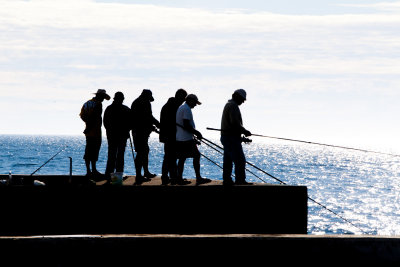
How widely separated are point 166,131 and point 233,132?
1449mm

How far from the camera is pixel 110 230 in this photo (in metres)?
11.2

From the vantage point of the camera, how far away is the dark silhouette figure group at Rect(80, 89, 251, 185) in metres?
11.9

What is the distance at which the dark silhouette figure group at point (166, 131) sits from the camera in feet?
39.2

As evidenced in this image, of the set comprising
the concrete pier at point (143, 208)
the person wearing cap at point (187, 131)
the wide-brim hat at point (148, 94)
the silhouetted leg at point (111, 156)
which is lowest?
the concrete pier at point (143, 208)

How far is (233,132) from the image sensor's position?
11.9m

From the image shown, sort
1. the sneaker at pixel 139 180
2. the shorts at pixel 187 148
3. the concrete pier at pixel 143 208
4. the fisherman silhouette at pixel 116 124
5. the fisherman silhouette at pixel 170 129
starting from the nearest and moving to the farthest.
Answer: the concrete pier at pixel 143 208 < the shorts at pixel 187 148 < the sneaker at pixel 139 180 < the fisherman silhouette at pixel 170 129 < the fisherman silhouette at pixel 116 124

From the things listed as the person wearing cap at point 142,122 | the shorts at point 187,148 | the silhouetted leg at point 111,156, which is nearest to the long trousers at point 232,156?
the shorts at point 187,148

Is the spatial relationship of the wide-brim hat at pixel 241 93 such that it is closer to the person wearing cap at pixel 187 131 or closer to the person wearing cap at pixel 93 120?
the person wearing cap at pixel 187 131

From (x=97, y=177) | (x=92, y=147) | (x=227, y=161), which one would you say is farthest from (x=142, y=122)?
(x=227, y=161)

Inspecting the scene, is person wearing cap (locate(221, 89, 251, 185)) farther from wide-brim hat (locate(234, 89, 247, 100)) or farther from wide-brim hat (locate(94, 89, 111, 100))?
wide-brim hat (locate(94, 89, 111, 100))

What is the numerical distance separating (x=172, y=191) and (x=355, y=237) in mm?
4389
